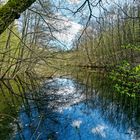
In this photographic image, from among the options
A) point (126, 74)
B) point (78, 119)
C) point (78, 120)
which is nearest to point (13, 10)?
point (126, 74)

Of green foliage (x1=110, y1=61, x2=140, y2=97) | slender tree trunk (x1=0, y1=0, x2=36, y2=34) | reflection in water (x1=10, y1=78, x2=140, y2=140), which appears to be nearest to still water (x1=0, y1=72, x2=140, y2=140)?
reflection in water (x1=10, y1=78, x2=140, y2=140)

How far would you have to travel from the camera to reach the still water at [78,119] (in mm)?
11802

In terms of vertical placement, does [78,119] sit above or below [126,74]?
below

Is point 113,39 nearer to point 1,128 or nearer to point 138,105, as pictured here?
point 138,105

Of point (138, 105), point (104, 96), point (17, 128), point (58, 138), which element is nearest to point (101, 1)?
point (58, 138)

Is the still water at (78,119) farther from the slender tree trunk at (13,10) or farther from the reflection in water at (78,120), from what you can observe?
the slender tree trunk at (13,10)

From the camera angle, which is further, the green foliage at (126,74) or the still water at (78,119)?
the still water at (78,119)

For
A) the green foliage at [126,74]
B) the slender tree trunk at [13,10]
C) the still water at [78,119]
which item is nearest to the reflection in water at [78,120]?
the still water at [78,119]

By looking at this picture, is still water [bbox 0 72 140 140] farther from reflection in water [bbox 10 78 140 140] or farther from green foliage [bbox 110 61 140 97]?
green foliage [bbox 110 61 140 97]

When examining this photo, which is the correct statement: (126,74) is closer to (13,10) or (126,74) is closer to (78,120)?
(78,120)

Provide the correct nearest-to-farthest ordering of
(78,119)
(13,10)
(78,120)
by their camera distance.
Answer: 1. (13,10)
2. (78,120)
3. (78,119)

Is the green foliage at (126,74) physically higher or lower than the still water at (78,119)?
higher

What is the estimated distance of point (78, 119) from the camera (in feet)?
48.5

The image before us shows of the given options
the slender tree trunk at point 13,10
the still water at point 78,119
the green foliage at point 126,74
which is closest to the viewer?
the slender tree trunk at point 13,10
